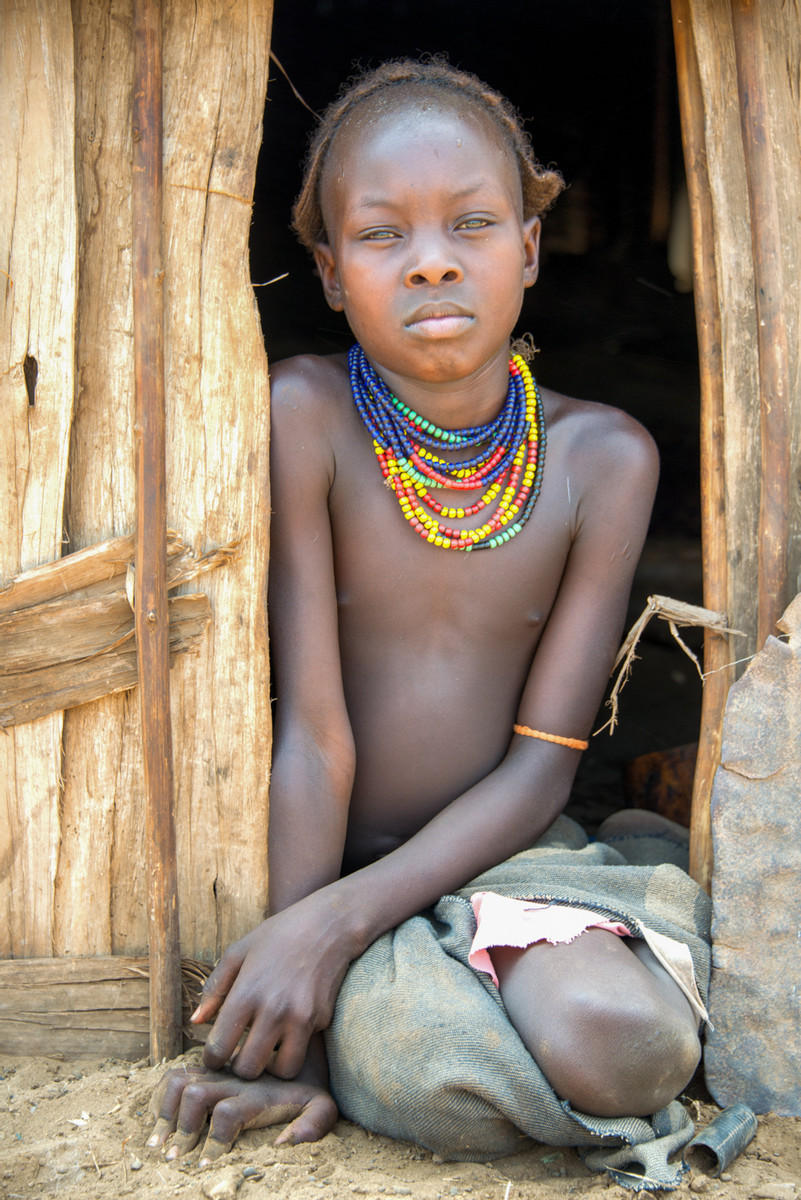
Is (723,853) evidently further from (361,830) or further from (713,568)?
(361,830)

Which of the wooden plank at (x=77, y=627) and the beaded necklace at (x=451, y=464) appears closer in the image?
the wooden plank at (x=77, y=627)

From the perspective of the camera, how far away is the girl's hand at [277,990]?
1.82 metres

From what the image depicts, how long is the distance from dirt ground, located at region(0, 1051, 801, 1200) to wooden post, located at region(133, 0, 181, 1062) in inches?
8.0

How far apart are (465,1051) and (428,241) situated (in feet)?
4.39

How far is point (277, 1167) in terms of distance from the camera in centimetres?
167

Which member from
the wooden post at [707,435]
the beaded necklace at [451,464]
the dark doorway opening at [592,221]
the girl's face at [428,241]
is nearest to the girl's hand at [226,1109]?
the wooden post at [707,435]

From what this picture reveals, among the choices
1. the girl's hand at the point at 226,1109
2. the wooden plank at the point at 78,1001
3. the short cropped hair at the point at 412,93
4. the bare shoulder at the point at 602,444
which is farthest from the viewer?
the bare shoulder at the point at 602,444

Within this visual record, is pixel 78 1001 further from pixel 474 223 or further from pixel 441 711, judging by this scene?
pixel 474 223

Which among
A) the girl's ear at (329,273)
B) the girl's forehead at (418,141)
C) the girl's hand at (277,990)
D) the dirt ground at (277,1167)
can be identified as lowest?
the dirt ground at (277,1167)

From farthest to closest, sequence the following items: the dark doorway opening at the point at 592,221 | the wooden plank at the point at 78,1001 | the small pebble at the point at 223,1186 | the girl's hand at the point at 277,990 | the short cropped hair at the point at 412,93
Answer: the dark doorway opening at the point at 592,221 → the short cropped hair at the point at 412,93 → the wooden plank at the point at 78,1001 → the girl's hand at the point at 277,990 → the small pebble at the point at 223,1186

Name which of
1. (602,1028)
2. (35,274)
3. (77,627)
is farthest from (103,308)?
(602,1028)

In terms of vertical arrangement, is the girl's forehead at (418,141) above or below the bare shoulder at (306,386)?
above

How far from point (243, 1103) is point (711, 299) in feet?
5.34

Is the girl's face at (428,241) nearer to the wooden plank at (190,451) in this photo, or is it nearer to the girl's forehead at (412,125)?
the girl's forehead at (412,125)
